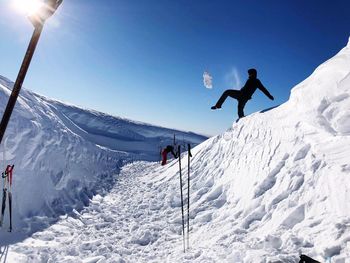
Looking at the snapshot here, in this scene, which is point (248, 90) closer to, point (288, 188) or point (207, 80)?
point (207, 80)

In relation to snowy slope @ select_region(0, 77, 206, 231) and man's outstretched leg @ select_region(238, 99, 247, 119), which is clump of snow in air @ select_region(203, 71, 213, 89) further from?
snowy slope @ select_region(0, 77, 206, 231)

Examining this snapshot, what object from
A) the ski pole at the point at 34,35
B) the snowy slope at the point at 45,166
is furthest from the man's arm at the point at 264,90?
the ski pole at the point at 34,35

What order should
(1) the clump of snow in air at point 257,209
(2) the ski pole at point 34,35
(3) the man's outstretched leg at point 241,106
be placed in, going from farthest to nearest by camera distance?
(3) the man's outstretched leg at point 241,106 → (1) the clump of snow in air at point 257,209 → (2) the ski pole at point 34,35

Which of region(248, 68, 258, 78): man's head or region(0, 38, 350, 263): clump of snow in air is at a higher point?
region(248, 68, 258, 78): man's head

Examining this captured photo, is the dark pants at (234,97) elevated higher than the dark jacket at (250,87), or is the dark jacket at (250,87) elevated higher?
the dark jacket at (250,87)

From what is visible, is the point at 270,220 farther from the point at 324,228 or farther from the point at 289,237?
the point at 324,228

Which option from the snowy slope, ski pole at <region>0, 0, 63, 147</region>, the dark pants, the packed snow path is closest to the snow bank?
the packed snow path

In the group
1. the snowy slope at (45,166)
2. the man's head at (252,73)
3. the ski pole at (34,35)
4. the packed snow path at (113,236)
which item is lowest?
the packed snow path at (113,236)

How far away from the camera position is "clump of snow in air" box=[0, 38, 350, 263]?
5.67 m

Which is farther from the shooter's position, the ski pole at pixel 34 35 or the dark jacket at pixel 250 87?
the dark jacket at pixel 250 87

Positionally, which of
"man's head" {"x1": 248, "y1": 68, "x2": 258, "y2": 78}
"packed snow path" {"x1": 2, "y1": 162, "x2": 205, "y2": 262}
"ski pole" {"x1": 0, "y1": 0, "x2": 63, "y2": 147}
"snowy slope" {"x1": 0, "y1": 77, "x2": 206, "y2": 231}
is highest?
"man's head" {"x1": 248, "y1": 68, "x2": 258, "y2": 78}

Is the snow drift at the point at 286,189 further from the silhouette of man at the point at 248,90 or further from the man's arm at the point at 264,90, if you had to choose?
the silhouette of man at the point at 248,90

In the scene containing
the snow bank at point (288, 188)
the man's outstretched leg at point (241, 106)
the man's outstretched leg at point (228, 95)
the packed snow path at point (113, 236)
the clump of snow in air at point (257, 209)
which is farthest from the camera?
the man's outstretched leg at point (241, 106)

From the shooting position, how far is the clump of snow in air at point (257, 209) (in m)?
5.67
